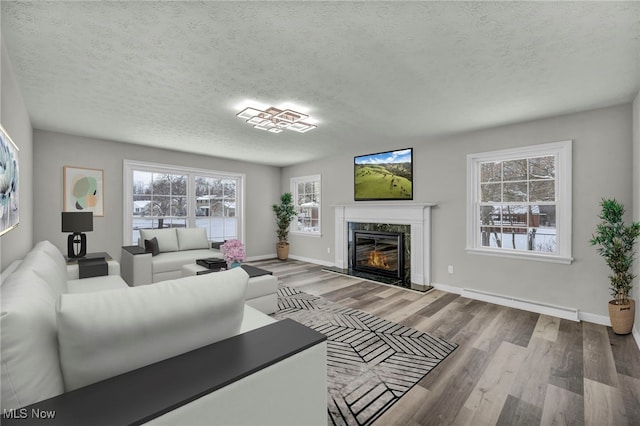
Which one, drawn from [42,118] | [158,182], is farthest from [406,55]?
[158,182]

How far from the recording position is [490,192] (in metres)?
4.26

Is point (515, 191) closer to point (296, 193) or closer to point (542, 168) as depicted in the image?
point (542, 168)

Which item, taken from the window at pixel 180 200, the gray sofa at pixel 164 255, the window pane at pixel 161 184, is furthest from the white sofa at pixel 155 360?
the window pane at pixel 161 184

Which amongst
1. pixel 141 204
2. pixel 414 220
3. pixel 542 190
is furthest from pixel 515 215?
pixel 141 204

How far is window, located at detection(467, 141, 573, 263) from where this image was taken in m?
3.61

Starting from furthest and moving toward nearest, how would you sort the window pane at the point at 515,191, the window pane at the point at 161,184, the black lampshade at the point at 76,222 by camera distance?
the window pane at the point at 161,184
the window pane at the point at 515,191
the black lampshade at the point at 76,222

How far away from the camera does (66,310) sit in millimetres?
918

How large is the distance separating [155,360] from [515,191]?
4512mm

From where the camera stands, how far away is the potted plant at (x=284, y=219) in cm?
717

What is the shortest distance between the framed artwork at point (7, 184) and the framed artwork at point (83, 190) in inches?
93.3

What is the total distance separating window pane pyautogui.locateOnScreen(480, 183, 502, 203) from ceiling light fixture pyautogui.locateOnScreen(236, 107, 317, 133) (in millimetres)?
2711

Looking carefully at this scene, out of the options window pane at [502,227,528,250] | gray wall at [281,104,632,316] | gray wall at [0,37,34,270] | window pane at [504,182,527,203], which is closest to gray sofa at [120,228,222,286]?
gray wall at [0,37,34,270]

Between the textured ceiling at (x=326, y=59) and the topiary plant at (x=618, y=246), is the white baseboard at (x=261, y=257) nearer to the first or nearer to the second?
the textured ceiling at (x=326, y=59)

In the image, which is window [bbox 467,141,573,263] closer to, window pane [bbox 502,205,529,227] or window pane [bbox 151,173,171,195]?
window pane [bbox 502,205,529,227]
